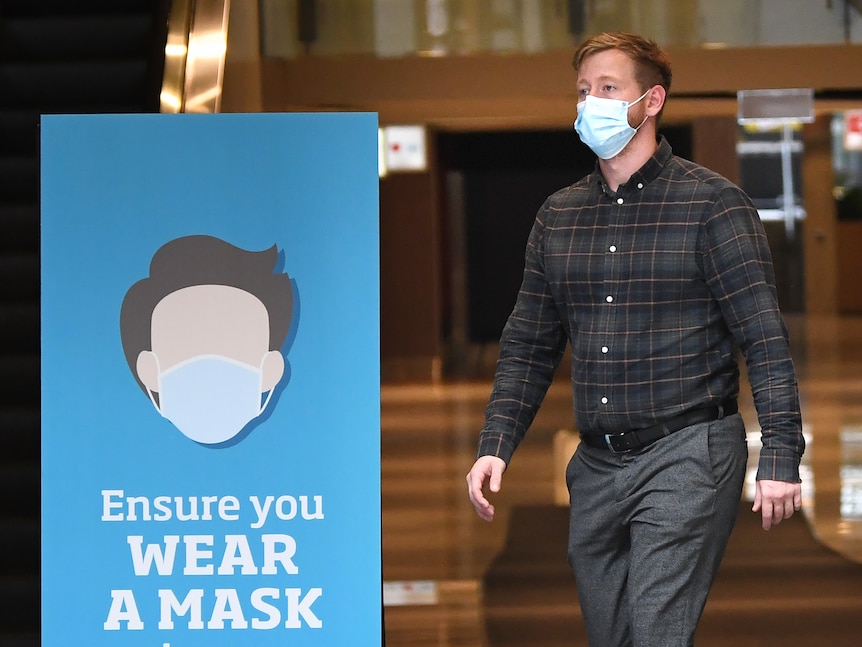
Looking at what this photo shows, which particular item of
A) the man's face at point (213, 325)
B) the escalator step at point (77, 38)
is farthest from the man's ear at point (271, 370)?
the escalator step at point (77, 38)

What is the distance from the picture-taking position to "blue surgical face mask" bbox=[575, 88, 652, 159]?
257 centimetres

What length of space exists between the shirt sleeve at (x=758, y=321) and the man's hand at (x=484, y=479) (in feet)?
1.70

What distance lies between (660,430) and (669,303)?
243 mm

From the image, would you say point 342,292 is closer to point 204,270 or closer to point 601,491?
point 204,270

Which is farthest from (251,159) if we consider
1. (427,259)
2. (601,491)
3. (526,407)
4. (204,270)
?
(427,259)

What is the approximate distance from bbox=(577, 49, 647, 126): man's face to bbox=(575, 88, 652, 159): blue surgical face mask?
0.01 m

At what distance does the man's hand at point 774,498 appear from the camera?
2.38 meters

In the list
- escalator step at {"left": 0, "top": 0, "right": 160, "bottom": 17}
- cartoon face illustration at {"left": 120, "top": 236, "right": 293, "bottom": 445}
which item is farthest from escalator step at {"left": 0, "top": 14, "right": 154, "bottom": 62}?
cartoon face illustration at {"left": 120, "top": 236, "right": 293, "bottom": 445}

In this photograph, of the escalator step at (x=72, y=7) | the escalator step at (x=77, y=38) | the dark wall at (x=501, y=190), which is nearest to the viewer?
the escalator step at (x=77, y=38)

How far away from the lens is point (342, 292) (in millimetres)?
2688

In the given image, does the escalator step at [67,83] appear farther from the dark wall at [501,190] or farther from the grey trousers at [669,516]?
the dark wall at [501,190]
